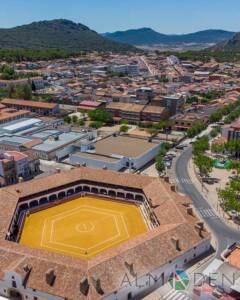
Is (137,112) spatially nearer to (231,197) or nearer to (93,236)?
(231,197)

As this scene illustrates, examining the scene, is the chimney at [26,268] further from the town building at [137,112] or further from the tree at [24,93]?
the tree at [24,93]

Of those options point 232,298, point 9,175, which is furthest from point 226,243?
point 9,175

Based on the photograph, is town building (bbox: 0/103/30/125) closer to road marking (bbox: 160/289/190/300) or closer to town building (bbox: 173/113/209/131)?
town building (bbox: 173/113/209/131)

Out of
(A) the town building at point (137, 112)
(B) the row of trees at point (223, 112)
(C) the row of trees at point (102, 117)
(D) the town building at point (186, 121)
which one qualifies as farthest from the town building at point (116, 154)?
(B) the row of trees at point (223, 112)

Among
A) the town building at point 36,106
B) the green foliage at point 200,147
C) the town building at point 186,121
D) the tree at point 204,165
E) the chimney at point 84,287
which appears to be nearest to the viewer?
the chimney at point 84,287

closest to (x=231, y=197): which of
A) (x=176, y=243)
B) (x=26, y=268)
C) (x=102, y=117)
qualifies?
(x=176, y=243)

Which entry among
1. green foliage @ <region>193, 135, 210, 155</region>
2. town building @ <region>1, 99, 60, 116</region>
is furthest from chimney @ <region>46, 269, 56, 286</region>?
town building @ <region>1, 99, 60, 116</region>
